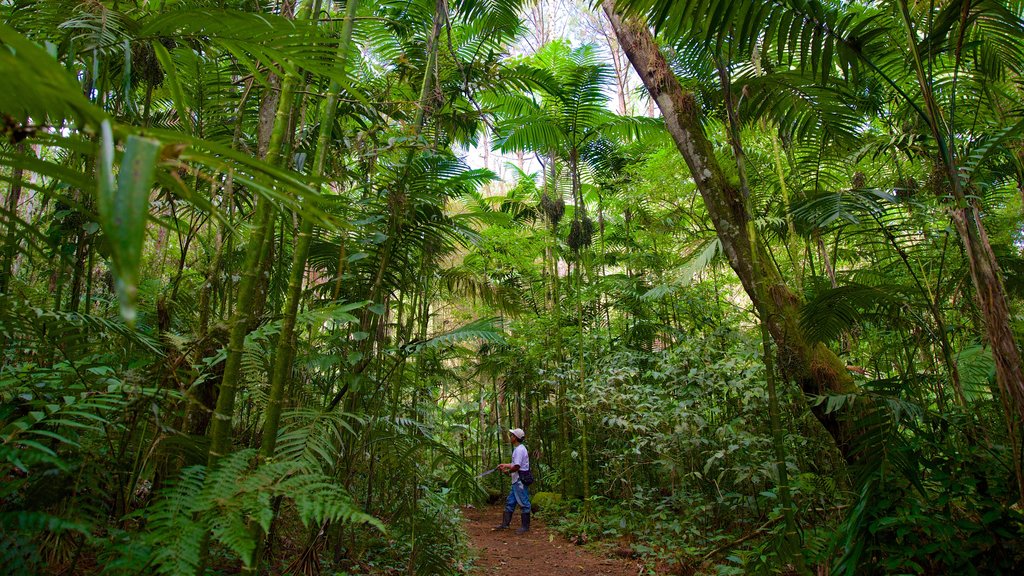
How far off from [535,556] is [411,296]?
10.3 ft

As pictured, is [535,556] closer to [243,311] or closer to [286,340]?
[286,340]

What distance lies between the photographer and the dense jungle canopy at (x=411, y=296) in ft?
3.71

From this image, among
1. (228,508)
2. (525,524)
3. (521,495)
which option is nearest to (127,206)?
(228,508)

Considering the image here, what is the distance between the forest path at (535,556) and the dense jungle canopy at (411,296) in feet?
0.89

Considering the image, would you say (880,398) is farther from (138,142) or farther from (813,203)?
(138,142)

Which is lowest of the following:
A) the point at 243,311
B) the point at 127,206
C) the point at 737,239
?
the point at 127,206

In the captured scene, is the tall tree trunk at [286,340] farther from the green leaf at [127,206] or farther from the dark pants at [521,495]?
the dark pants at [521,495]

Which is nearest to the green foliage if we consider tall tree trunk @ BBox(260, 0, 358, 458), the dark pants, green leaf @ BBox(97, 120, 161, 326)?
tall tree trunk @ BBox(260, 0, 358, 458)

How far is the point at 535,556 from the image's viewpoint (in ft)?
16.9

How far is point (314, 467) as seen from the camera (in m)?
1.54

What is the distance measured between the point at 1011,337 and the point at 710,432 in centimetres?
369

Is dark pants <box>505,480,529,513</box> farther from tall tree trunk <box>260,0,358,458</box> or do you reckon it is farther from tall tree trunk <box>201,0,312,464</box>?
tall tree trunk <box>201,0,312,464</box>

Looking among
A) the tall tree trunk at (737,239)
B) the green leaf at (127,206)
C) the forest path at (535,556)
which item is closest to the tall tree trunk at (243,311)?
the green leaf at (127,206)

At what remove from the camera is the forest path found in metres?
4.41
